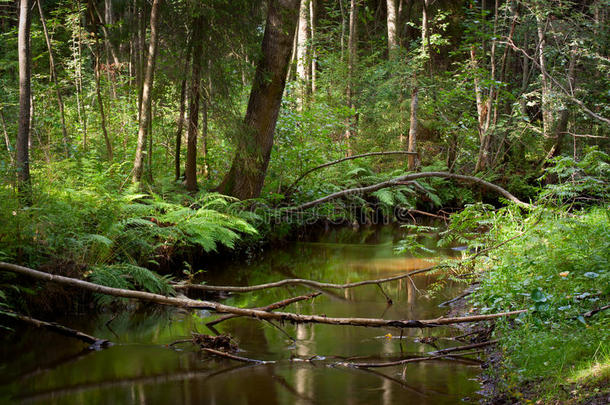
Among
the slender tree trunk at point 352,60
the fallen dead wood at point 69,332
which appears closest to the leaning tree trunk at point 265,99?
the fallen dead wood at point 69,332

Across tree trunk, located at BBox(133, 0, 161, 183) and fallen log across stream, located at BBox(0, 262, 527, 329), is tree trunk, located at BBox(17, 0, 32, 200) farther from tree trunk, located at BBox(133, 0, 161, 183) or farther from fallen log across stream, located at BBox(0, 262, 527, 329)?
tree trunk, located at BBox(133, 0, 161, 183)

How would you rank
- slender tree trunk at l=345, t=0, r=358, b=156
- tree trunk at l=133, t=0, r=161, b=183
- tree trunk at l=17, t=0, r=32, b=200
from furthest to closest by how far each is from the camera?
slender tree trunk at l=345, t=0, r=358, b=156, tree trunk at l=133, t=0, r=161, b=183, tree trunk at l=17, t=0, r=32, b=200

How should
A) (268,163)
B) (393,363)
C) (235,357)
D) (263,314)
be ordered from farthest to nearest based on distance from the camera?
(268,163) < (263,314) < (235,357) < (393,363)

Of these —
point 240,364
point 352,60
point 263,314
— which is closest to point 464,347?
point 263,314

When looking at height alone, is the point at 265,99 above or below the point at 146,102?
above

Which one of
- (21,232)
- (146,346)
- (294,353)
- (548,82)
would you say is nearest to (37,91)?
(21,232)

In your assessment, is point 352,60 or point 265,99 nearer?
point 265,99

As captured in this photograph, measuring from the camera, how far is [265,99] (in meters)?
10.1

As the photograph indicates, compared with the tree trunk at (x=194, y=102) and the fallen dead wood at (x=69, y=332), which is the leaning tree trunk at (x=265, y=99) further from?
the fallen dead wood at (x=69, y=332)

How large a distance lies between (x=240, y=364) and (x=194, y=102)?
253 inches

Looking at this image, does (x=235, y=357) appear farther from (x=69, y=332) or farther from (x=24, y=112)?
(x=24, y=112)

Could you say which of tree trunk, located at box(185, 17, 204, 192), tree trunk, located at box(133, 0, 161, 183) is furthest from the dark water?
tree trunk, located at box(185, 17, 204, 192)

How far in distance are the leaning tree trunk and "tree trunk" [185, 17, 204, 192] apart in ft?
2.41

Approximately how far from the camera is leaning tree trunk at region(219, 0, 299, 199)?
389 inches
